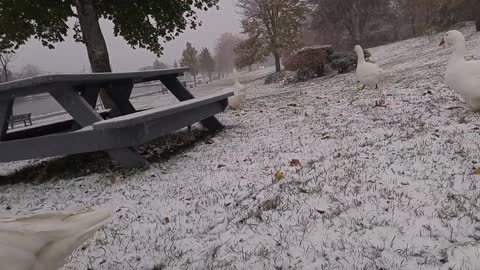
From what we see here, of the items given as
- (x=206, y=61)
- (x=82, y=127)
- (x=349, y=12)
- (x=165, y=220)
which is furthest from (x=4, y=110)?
(x=206, y=61)

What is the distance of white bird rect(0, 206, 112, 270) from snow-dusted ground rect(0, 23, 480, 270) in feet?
2.60

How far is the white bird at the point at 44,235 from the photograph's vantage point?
53.5 inches

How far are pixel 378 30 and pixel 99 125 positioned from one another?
4065 cm

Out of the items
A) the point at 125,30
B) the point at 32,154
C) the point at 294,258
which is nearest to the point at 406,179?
the point at 294,258

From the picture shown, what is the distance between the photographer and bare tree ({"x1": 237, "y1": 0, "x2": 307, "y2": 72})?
24.2 metres

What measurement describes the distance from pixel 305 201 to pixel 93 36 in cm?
773

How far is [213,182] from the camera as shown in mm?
3332

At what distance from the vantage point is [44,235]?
4.54 feet

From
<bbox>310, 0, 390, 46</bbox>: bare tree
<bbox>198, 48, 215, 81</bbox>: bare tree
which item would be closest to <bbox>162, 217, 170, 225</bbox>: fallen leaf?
<bbox>310, 0, 390, 46</bbox>: bare tree

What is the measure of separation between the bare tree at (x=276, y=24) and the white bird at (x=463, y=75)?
808 inches

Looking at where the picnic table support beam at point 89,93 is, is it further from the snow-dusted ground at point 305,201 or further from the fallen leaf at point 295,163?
the fallen leaf at point 295,163

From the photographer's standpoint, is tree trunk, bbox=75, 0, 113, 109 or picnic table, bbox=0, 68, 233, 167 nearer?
picnic table, bbox=0, 68, 233, 167

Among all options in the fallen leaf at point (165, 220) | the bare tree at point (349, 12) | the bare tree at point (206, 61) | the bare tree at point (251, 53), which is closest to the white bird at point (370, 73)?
the fallen leaf at point (165, 220)

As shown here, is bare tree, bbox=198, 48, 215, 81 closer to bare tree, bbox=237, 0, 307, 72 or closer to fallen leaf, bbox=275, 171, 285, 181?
bare tree, bbox=237, 0, 307, 72
